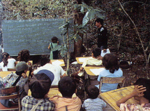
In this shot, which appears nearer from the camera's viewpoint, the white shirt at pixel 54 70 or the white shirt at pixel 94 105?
the white shirt at pixel 94 105

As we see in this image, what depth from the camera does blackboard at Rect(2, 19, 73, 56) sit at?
16.0ft

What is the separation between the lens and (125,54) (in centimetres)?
605

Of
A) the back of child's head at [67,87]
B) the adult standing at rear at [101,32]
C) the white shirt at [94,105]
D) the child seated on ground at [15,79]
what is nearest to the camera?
the back of child's head at [67,87]

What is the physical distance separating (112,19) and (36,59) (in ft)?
14.8

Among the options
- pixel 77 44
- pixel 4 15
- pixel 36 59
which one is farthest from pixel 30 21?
pixel 4 15

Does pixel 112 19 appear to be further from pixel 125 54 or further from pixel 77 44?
pixel 77 44

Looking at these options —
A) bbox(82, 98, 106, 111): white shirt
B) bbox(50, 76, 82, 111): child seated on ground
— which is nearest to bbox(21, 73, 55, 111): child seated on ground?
bbox(50, 76, 82, 111): child seated on ground

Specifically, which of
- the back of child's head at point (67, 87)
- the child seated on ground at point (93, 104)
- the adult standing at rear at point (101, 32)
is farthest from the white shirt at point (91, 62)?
the back of child's head at point (67, 87)

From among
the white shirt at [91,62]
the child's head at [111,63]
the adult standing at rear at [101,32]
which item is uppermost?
the adult standing at rear at [101,32]

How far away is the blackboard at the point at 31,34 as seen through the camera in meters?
4.88

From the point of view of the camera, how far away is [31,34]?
4.97m

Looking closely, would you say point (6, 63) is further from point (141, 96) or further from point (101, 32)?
point (141, 96)

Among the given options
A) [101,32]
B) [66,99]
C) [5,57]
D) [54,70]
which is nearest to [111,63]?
[54,70]

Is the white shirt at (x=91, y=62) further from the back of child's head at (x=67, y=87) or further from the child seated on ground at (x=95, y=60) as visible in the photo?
the back of child's head at (x=67, y=87)
